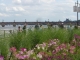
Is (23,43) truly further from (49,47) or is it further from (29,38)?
(49,47)

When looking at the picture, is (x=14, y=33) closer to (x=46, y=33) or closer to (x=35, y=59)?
(x=46, y=33)

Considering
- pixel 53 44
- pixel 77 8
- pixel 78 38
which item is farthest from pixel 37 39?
pixel 77 8

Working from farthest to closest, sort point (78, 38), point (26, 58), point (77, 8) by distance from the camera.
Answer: point (77, 8) < point (78, 38) < point (26, 58)

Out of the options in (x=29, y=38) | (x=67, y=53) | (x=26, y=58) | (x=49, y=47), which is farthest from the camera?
(x=29, y=38)

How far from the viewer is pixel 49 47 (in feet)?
23.7

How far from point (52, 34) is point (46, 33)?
1.32 ft

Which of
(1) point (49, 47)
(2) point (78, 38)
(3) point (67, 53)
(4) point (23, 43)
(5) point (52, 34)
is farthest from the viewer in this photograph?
(5) point (52, 34)

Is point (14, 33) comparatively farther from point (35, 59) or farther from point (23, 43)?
point (35, 59)

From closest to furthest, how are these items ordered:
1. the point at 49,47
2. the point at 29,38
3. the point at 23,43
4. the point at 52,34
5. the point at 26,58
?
the point at 26,58, the point at 49,47, the point at 23,43, the point at 29,38, the point at 52,34

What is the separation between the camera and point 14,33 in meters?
10.3

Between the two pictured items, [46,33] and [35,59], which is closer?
Result: [35,59]

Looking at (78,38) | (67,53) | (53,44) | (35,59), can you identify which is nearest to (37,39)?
(78,38)

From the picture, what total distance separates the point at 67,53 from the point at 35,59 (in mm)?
1245

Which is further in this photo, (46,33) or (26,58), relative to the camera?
(46,33)
